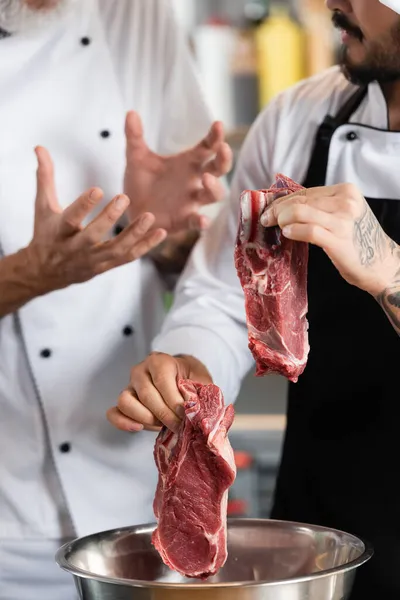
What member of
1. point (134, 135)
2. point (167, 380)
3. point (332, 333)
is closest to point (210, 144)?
point (134, 135)

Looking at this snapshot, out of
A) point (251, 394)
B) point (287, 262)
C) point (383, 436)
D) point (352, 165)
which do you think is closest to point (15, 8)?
point (352, 165)

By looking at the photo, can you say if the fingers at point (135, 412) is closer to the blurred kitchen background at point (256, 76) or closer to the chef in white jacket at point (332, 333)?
the chef in white jacket at point (332, 333)

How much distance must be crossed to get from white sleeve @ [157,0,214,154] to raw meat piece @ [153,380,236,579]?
0.83 m

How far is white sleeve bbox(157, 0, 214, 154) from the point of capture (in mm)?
2041

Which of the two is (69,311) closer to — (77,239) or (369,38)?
(77,239)

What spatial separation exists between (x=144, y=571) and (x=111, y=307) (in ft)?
2.15

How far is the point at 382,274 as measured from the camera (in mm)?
1321

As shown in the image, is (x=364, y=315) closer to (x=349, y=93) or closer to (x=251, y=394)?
(x=349, y=93)

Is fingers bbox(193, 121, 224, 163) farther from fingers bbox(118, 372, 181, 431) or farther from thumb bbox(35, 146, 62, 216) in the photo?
fingers bbox(118, 372, 181, 431)

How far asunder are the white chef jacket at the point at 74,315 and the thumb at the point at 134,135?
85 millimetres

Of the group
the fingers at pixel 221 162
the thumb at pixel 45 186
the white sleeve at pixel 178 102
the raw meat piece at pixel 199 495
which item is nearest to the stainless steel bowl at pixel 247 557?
the raw meat piece at pixel 199 495

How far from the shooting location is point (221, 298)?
1.83 meters

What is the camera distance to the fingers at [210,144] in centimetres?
181

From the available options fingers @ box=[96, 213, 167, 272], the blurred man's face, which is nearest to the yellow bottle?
the blurred man's face
